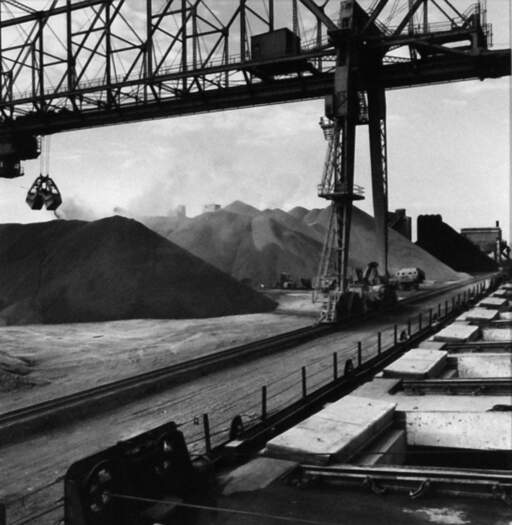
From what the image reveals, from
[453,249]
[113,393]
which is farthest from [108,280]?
[453,249]

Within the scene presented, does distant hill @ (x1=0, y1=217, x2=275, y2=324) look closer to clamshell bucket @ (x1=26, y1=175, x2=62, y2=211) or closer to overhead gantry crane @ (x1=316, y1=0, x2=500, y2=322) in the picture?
clamshell bucket @ (x1=26, y1=175, x2=62, y2=211)

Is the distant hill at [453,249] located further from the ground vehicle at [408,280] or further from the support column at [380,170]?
the support column at [380,170]

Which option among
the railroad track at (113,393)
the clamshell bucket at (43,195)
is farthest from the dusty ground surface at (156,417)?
the clamshell bucket at (43,195)

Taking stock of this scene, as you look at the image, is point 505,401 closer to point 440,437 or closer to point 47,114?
point 440,437

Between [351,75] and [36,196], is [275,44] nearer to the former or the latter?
[351,75]

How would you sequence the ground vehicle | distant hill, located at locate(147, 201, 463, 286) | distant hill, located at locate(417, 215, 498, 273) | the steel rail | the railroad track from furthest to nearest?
distant hill, located at locate(417, 215, 498, 273) → distant hill, located at locate(147, 201, 463, 286) → the ground vehicle → the railroad track → the steel rail

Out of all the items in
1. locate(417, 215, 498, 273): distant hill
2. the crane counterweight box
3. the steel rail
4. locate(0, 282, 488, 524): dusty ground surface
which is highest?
the crane counterweight box

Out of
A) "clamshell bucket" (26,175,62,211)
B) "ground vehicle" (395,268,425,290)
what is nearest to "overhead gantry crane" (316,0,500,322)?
"clamshell bucket" (26,175,62,211)
